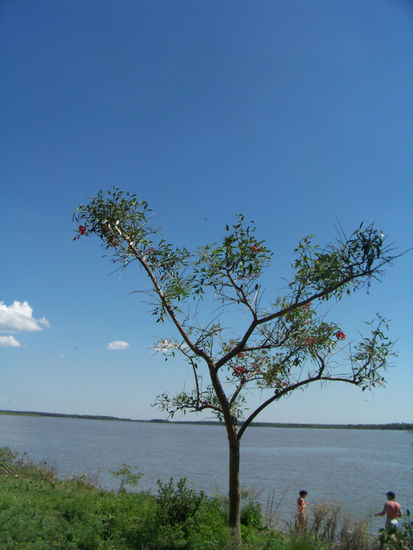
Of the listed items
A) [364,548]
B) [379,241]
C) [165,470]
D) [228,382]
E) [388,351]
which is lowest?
[165,470]

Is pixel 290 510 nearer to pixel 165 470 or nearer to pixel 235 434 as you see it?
pixel 235 434

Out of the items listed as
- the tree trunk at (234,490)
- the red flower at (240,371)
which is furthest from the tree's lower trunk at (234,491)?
the red flower at (240,371)

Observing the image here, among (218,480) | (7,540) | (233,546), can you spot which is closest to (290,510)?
(218,480)

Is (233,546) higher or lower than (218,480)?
higher

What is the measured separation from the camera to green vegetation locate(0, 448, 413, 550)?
721 cm

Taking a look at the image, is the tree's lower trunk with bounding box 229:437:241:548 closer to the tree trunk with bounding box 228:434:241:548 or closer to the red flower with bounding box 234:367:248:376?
the tree trunk with bounding box 228:434:241:548

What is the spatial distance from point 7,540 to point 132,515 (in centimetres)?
333

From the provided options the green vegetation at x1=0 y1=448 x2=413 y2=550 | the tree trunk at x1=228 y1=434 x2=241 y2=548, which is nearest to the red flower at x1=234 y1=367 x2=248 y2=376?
the tree trunk at x1=228 y1=434 x2=241 y2=548

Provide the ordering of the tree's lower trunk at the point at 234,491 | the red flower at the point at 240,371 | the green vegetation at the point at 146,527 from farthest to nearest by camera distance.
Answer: the red flower at the point at 240,371, the tree's lower trunk at the point at 234,491, the green vegetation at the point at 146,527

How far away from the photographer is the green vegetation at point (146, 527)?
284 inches

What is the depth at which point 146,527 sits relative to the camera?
8.39 meters

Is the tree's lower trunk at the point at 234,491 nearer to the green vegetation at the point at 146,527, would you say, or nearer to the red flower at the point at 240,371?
the green vegetation at the point at 146,527

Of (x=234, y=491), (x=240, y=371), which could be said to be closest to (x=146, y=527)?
(x=234, y=491)

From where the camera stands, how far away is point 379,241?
7043 millimetres
